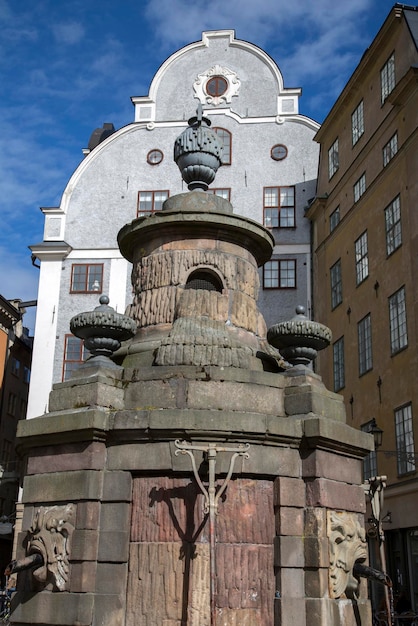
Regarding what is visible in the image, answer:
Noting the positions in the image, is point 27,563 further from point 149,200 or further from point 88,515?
point 149,200

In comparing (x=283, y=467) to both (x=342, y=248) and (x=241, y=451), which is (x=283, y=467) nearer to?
(x=241, y=451)

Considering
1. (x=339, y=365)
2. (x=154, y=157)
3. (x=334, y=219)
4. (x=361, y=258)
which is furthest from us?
(x=154, y=157)

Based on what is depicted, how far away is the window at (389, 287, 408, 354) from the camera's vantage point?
73.3 ft

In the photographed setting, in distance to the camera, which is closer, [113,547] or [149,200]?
[113,547]

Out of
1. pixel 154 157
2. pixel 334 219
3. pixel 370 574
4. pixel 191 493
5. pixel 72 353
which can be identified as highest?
pixel 154 157

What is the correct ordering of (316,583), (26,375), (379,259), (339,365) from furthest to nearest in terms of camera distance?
(26,375)
(339,365)
(379,259)
(316,583)

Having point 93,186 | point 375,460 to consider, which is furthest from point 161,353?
point 93,186

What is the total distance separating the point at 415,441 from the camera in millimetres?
20844

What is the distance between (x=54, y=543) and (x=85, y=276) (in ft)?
74.2

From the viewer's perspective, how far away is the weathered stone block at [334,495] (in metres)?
8.63

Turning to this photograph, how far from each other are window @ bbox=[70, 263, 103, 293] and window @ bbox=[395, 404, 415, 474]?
13.2 meters

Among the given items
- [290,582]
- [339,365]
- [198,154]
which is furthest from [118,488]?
[339,365]

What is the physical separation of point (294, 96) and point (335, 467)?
83.5 ft

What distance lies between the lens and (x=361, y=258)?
2647 centimetres
